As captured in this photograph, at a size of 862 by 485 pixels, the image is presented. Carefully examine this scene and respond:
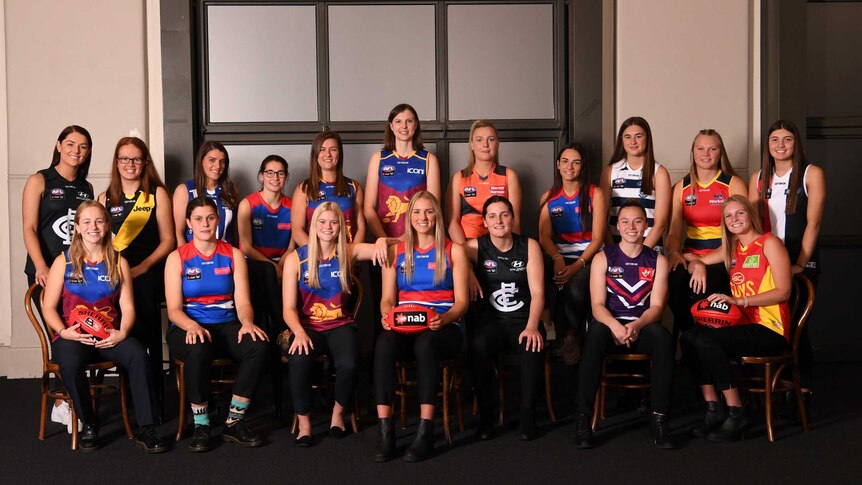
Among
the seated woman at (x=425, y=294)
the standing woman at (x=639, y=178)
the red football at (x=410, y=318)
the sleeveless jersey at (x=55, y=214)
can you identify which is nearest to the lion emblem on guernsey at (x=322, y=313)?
the seated woman at (x=425, y=294)

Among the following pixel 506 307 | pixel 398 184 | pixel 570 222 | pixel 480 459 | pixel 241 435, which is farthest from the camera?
pixel 398 184

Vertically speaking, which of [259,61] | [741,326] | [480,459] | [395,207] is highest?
[259,61]

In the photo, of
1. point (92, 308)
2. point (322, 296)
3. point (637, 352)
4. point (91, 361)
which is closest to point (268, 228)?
point (322, 296)

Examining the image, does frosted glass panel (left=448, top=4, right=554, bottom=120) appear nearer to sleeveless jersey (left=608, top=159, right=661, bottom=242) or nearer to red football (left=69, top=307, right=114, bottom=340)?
sleeveless jersey (left=608, top=159, right=661, bottom=242)

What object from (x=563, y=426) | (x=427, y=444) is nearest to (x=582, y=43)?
(x=563, y=426)

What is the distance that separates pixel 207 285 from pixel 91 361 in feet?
2.00

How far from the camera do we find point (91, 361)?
12.3 feet

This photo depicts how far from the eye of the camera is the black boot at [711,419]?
372cm

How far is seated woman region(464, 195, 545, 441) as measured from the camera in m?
3.77

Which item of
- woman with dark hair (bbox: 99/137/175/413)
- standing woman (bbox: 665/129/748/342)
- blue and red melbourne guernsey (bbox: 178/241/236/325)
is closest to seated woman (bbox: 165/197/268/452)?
blue and red melbourne guernsey (bbox: 178/241/236/325)

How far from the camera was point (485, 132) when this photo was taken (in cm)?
452

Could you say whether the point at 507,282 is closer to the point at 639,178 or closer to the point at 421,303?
the point at 421,303

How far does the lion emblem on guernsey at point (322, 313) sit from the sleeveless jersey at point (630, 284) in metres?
1.30

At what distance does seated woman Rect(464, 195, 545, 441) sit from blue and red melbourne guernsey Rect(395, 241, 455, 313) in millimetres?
191
